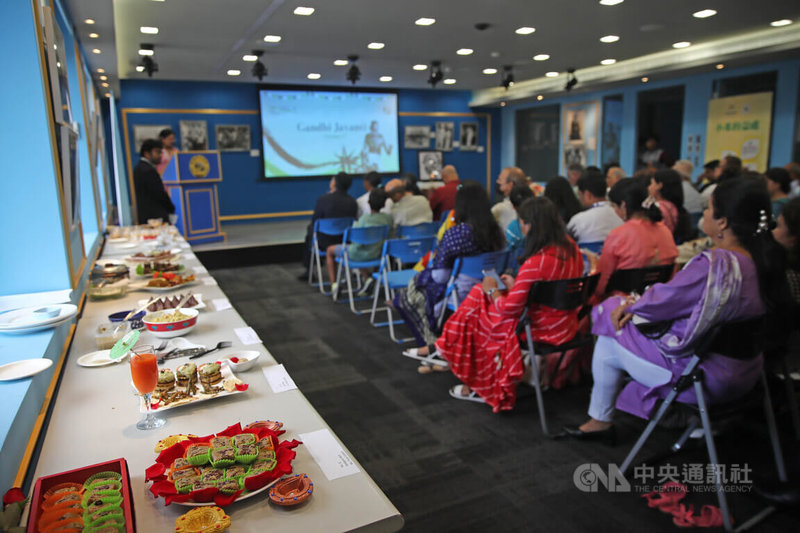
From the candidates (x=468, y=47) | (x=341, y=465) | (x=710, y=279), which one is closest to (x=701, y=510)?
(x=710, y=279)

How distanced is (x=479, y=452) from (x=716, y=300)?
1.28 m

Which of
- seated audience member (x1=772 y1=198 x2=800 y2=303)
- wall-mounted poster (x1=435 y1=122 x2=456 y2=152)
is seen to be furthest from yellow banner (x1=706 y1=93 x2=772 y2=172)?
seated audience member (x1=772 y1=198 x2=800 y2=303)

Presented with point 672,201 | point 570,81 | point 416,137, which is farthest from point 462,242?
point 416,137

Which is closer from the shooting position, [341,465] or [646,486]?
[341,465]

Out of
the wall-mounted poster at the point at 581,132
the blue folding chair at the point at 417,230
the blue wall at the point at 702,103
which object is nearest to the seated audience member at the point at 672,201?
the blue folding chair at the point at 417,230

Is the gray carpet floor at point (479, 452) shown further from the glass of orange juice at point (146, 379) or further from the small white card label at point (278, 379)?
the glass of orange juice at point (146, 379)

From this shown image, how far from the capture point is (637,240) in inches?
119

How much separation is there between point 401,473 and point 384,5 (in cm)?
415

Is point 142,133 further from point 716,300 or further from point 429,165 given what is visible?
point 716,300

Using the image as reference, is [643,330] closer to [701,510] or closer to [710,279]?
[710,279]

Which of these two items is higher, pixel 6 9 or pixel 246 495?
pixel 6 9

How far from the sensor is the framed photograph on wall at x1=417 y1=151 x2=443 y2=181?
1221 cm

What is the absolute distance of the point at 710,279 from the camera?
1979mm

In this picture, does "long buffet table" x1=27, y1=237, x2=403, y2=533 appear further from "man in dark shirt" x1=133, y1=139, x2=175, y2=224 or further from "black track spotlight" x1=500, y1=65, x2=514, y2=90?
"black track spotlight" x1=500, y1=65, x2=514, y2=90
